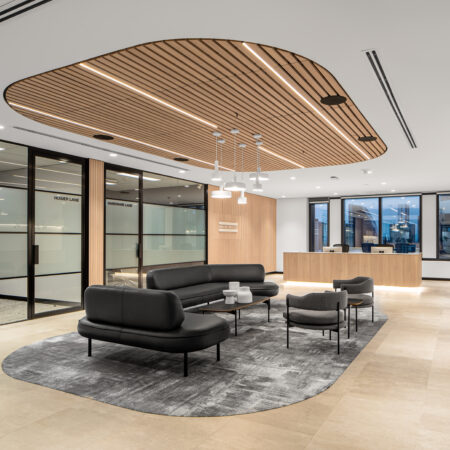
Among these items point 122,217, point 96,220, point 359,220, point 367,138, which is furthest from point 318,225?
point 96,220

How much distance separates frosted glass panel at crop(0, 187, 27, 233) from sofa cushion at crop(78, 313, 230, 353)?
287 cm

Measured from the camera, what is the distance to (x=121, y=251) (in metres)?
8.45

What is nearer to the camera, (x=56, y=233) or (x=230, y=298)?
(x=230, y=298)

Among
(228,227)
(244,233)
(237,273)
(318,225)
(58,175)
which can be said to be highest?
(58,175)

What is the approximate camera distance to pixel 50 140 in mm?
6492

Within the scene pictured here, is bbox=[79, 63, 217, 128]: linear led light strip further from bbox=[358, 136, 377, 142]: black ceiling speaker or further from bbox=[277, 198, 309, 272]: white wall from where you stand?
bbox=[277, 198, 309, 272]: white wall

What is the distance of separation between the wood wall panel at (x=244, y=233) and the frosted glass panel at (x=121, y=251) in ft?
10.2

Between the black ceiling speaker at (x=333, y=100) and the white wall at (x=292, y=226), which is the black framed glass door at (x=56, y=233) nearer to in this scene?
the black ceiling speaker at (x=333, y=100)

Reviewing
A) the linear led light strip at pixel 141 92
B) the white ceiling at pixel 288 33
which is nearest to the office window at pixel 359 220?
the white ceiling at pixel 288 33

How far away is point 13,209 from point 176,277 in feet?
9.87

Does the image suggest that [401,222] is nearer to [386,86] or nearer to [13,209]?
[386,86]

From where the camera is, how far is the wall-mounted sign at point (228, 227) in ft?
39.3

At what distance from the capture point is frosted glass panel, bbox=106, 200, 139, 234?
323 inches

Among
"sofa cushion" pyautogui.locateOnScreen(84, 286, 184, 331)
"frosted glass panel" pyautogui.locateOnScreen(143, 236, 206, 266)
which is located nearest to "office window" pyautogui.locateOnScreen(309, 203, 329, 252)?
"frosted glass panel" pyautogui.locateOnScreen(143, 236, 206, 266)
